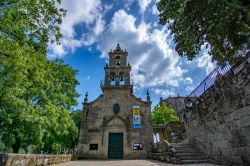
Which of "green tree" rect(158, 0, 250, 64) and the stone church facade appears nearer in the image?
"green tree" rect(158, 0, 250, 64)

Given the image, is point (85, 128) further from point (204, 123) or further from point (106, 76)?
point (204, 123)

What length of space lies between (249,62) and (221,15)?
6.46 feet

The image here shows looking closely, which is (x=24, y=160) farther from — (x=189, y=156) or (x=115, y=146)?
(x=115, y=146)

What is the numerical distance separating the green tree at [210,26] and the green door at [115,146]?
11327mm

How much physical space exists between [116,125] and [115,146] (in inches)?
77.5

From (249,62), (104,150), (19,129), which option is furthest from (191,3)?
(104,150)

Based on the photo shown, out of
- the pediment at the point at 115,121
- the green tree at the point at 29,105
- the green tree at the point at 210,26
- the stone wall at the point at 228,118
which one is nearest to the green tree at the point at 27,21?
the green tree at the point at 29,105

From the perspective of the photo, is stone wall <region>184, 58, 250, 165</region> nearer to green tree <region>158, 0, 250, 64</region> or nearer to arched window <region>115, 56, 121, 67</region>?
green tree <region>158, 0, 250, 64</region>

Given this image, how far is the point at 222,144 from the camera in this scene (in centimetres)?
683

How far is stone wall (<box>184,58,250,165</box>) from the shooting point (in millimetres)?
5586

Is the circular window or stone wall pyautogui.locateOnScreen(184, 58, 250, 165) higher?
the circular window

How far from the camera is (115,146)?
14.9m

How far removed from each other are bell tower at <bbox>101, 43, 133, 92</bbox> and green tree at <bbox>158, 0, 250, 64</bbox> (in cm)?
1134

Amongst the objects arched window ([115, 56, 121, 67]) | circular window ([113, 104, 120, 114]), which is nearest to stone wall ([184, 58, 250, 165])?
circular window ([113, 104, 120, 114])
